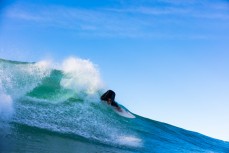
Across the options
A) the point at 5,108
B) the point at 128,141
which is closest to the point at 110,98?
the point at 128,141

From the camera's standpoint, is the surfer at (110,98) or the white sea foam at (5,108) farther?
the surfer at (110,98)

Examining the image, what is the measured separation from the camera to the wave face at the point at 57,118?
22.6ft

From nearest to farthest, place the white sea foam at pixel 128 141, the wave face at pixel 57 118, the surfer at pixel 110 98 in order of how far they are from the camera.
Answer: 1. the wave face at pixel 57 118
2. the white sea foam at pixel 128 141
3. the surfer at pixel 110 98

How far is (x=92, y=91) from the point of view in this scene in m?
16.7

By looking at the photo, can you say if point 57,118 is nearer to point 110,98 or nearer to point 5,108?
point 5,108

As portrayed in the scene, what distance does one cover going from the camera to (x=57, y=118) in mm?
9977

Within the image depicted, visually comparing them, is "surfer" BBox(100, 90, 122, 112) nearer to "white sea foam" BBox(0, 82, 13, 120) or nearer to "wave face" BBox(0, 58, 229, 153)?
"wave face" BBox(0, 58, 229, 153)

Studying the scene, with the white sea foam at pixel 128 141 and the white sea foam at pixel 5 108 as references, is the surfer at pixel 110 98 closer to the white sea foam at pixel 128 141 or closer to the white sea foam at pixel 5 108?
the white sea foam at pixel 128 141

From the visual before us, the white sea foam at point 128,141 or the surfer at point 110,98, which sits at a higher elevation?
the surfer at point 110,98

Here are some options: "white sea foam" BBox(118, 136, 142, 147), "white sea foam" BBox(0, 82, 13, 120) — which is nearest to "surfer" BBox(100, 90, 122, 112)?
"white sea foam" BBox(118, 136, 142, 147)

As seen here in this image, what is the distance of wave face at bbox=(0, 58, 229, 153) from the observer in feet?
22.6

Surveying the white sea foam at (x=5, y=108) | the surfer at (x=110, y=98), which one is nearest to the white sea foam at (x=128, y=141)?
the white sea foam at (x=5, y=108)

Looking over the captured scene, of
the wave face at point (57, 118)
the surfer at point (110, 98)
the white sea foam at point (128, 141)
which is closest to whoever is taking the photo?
the wave face at point (57, 118)

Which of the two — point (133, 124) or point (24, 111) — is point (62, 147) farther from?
point (133, 124)
